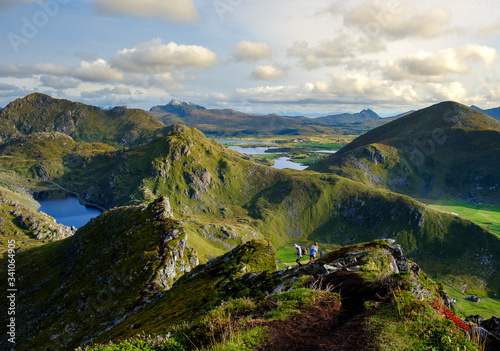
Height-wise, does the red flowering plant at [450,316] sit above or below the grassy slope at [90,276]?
above

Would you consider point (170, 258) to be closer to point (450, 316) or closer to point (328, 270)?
point (328, 270)

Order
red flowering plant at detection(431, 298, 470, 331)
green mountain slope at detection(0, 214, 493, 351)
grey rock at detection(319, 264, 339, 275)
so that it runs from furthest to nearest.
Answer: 1. grey rock at detection(319, 264, 339, 275)
2. red flowering plant at detection(431, 298, 470, 331)
3. green mountain slope at detection(0, 214, 493, 351)

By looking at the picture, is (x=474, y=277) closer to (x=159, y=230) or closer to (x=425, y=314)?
(x=159, y=230)

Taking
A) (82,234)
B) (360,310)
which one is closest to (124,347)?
(360,310)

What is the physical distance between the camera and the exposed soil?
14880 mm

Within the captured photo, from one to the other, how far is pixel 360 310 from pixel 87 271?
94.3 metres

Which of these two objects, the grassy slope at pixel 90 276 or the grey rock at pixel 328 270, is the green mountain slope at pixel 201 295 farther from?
the grassy slope at pixel 90 276

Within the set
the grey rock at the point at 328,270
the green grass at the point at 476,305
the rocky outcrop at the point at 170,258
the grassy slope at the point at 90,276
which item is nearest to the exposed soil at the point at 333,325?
the grey rock at the point at 328,270

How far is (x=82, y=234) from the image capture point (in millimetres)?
113812

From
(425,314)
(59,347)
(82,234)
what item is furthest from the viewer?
(82,234)

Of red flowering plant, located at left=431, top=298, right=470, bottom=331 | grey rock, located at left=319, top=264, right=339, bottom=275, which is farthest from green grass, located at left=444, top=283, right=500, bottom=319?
red flowering plant, located at left=431, top=298, right=470, bottom=331

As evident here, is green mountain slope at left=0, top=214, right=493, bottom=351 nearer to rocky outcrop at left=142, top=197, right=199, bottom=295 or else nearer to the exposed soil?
the exposed soil

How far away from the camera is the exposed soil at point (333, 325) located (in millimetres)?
14880

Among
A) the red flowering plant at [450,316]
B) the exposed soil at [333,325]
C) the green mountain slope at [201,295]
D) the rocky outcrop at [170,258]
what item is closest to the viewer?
the exposed soil at [333,325]
